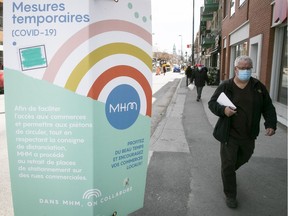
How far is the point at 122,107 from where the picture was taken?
2.03 metres

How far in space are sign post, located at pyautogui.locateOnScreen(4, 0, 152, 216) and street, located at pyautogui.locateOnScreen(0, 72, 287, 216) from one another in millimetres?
1629

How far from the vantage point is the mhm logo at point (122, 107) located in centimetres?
194

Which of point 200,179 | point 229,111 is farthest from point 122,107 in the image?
point 200,179

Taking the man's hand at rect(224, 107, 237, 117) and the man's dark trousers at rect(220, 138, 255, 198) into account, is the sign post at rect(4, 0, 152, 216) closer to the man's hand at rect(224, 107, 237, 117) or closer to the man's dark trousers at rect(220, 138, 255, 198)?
the man's hand at rect(224, 107, 237, 117)

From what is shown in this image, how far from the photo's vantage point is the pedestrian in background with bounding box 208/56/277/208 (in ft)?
11.4

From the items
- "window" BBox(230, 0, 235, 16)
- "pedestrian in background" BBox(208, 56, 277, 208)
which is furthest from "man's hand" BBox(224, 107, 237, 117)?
"window" BBox(230, 0, 235, 16)

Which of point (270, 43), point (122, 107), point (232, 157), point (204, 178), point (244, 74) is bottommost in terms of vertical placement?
point (204, 178)

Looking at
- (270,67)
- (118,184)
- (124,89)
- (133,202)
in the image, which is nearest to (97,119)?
(124,89)

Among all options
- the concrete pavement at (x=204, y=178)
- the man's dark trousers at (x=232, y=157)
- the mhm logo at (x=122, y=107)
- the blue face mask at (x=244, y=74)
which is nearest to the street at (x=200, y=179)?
the concrete pavement at (x=204, y=178)

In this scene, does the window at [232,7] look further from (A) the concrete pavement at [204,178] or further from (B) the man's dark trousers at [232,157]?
(B) the man's dark trousers at [232,157]

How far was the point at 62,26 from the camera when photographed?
179cm

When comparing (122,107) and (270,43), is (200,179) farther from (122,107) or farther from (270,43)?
(270,43)

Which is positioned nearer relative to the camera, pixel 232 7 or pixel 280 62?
pixel 280 62

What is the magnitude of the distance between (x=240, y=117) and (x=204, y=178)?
55.4 inches
